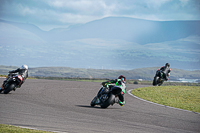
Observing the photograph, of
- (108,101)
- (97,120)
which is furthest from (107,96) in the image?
(97,120)

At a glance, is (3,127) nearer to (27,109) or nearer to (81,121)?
(81,121)

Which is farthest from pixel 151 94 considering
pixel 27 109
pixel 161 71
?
pixel 27 109

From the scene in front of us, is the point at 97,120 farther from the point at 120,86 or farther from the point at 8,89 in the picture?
the point at 8,89

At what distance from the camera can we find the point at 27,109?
12.7m

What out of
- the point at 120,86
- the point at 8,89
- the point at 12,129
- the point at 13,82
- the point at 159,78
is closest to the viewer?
the point at 12,129

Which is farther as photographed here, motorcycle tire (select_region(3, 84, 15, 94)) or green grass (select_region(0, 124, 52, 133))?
motorcycle tire (select_region(3, 84, 15, 94))

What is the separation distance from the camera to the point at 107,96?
14.4m

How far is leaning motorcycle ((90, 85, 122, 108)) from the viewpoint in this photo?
14.1 metres

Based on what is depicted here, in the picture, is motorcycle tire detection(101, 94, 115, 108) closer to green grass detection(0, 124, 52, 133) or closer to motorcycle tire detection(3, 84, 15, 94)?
green grass detection(0, 124, 52, 133)

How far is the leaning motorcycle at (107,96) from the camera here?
14.1 metres

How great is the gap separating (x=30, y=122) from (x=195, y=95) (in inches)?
563

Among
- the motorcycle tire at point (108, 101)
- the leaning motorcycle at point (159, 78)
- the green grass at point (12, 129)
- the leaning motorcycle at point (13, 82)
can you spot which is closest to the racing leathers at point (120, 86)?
the motorcycle tire at point (108, 101)

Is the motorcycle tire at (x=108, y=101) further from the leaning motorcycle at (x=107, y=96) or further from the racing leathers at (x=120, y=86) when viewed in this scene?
the racing leathers at (x=120, y=86)

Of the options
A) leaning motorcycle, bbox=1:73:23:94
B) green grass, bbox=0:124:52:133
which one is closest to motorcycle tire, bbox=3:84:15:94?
leaning motorcycle, bbox=1:73:23:94
